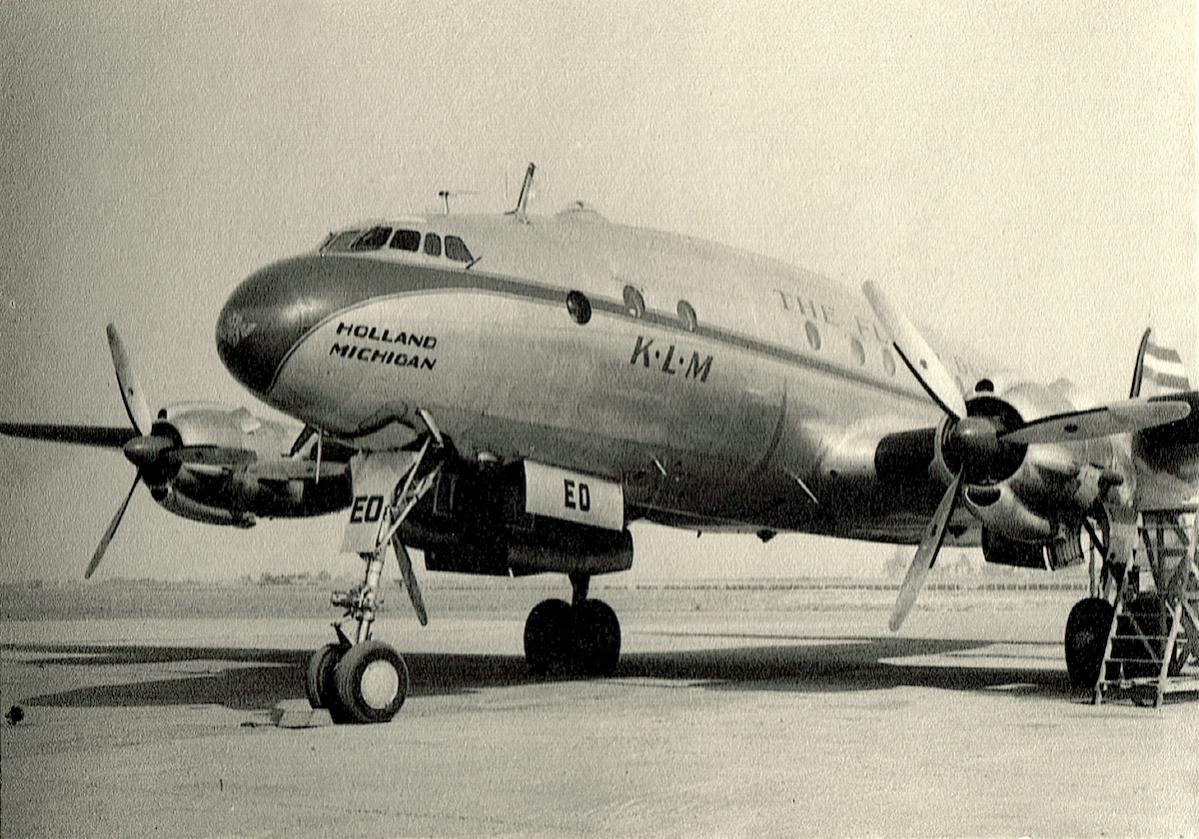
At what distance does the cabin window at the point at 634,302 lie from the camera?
1151 cm

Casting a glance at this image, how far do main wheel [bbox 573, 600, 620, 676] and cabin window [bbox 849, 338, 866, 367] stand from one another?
4215 millimetres

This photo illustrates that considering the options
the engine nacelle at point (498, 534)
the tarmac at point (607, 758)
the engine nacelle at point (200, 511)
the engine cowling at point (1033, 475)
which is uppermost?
the engine cowling at point (1033, 475)

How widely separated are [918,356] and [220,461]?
7.49 meters

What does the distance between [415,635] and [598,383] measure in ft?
48.8

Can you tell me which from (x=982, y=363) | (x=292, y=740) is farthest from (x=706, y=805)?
(x=982, y=363)

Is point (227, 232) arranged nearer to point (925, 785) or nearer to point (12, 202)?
point (12, 202)

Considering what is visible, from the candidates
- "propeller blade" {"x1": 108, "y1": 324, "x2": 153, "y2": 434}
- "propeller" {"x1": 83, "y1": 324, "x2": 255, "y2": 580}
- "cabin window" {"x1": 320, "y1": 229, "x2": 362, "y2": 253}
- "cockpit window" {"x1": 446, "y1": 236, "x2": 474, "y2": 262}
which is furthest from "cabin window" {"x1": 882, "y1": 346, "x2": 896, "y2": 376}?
"propeller blade" {"x1": 108, "y1": 324, "x2": 153, "y2": 434}

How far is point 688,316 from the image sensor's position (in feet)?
39.3

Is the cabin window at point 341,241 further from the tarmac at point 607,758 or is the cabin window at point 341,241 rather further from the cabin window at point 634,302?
the tarmac at point 607,758

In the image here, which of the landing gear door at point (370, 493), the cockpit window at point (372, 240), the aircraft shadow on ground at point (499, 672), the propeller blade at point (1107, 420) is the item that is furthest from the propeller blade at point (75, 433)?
the propeller blade at point (1107, 420)

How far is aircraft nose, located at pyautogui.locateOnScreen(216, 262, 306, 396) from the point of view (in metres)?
9.57

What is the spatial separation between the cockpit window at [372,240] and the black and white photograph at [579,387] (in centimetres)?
4

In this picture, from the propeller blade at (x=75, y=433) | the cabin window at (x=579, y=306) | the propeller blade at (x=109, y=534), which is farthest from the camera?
the cabin window at (x=579, y=306)

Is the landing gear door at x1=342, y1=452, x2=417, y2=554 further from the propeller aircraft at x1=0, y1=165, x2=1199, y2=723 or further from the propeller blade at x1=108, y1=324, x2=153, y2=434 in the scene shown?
the propeller blade at x1=108, y1=324, x2=153, y2=434
